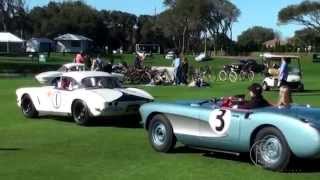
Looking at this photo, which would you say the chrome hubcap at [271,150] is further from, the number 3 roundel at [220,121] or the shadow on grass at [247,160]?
the number 3 roundel at [220,121]

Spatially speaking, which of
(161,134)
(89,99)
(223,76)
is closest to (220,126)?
(161,134)

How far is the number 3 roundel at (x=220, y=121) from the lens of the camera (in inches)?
423

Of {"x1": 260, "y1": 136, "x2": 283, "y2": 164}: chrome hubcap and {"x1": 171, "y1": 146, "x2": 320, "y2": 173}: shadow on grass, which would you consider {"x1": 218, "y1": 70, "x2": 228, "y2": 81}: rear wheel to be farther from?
{"x1": 260, "y1": 136, "x2": 283, "y2": 164}: chrome hubcap

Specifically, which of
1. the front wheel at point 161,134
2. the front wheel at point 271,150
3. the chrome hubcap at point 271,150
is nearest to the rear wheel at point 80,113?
the front wheel at point 161,134

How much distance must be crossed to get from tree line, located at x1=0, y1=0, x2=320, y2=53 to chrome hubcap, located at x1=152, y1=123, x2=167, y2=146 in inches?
4551

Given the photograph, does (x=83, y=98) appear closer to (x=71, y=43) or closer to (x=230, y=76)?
(x=230, y=76)

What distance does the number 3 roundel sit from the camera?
35.3 ft

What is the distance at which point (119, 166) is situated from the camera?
10.8 m

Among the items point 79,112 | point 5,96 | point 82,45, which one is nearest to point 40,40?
point 82,45

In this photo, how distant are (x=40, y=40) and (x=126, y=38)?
37.4 meters

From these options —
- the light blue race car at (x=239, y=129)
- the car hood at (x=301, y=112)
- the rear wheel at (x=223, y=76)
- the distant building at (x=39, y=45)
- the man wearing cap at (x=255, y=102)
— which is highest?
the distant building at (x=39, y=45)

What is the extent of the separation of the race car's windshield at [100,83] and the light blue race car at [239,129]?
5.24m

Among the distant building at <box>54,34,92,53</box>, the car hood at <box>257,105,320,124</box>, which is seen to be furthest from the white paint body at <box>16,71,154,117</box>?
the distant building at <box>54,34,92,53</box>

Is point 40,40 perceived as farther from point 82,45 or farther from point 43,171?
point 43,171
